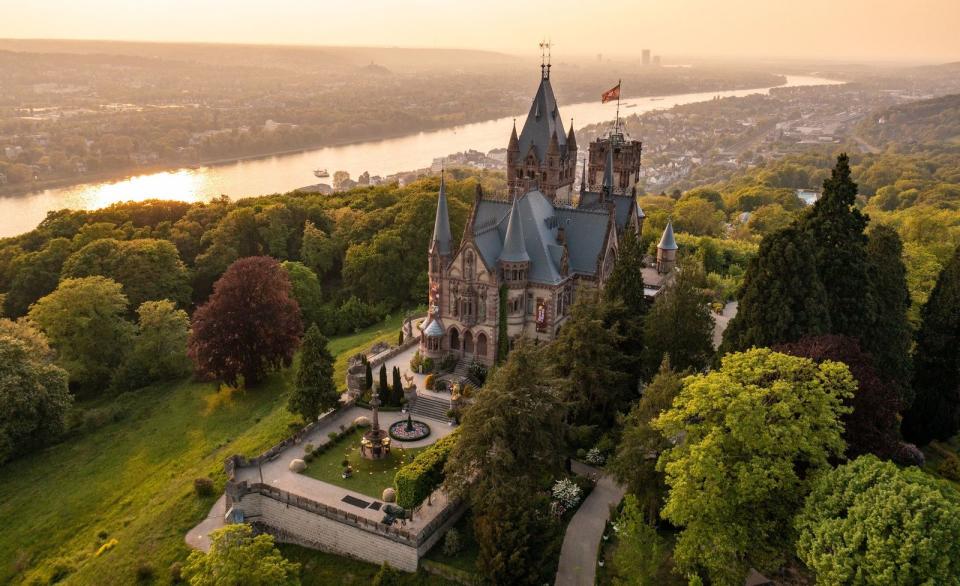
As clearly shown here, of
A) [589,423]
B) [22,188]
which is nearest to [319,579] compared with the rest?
[589,423]

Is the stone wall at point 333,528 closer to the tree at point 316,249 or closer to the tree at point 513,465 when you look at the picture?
the tree at point 513,465

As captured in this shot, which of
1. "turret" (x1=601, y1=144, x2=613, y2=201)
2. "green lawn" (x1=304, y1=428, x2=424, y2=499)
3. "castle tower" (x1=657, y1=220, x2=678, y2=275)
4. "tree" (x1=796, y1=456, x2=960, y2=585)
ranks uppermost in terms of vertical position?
"turret" (x1=601, y1=144, x2=613, y2=201)

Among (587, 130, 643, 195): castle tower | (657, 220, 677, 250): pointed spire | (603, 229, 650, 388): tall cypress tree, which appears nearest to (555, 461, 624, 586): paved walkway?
(603, 229, 650, 388): tall cypress tree

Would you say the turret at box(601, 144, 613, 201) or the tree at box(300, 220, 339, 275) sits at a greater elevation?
the turret at box(601, 144, 613, 201)

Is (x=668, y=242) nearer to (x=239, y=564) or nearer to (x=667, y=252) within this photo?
(x=667, y=252)

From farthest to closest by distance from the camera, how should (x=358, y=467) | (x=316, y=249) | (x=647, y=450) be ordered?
(x=316, y=249) → (x=358, y=467) → (x=647, y=450)

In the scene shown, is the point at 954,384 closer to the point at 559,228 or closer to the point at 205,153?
the point at 559,228

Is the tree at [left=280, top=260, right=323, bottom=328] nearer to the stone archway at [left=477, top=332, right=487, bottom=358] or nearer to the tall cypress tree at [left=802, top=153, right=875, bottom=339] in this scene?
the stone archway at [left=477, top=332, right=487, bottom=358]

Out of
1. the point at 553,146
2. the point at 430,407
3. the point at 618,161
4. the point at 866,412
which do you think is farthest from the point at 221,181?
the point at 866,412
